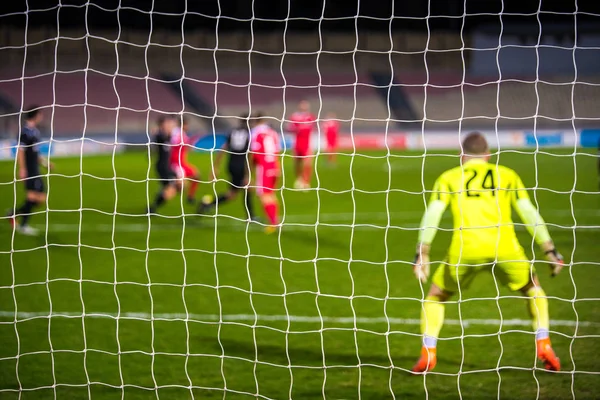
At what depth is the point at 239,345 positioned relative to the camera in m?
6.02

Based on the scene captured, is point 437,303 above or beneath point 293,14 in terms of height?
above

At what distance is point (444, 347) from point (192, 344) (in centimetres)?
184

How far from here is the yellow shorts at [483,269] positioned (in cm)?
519

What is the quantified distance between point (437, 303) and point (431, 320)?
0.39 feet

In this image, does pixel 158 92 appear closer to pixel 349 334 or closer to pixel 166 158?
pixel 166 158

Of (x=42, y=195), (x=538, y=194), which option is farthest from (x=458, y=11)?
(x=42, y=195)

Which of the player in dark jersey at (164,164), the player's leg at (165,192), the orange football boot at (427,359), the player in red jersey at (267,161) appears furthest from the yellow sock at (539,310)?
the player in dark jersey at (164,164)

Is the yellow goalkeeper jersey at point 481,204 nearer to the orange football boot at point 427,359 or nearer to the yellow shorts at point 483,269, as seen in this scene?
the yellow shorts at point 483,269

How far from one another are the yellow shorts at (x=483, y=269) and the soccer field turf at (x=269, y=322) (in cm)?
32

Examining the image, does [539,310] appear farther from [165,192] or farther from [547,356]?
[165,192]

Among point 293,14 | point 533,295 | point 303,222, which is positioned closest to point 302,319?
point 533,295

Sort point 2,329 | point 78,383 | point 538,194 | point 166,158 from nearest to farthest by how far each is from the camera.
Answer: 1. point 78,383
2. point 2,329
3. point 166,158
4. point 538,194

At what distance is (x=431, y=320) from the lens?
17.1ft

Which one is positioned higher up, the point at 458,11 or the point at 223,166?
the point at 458,11
